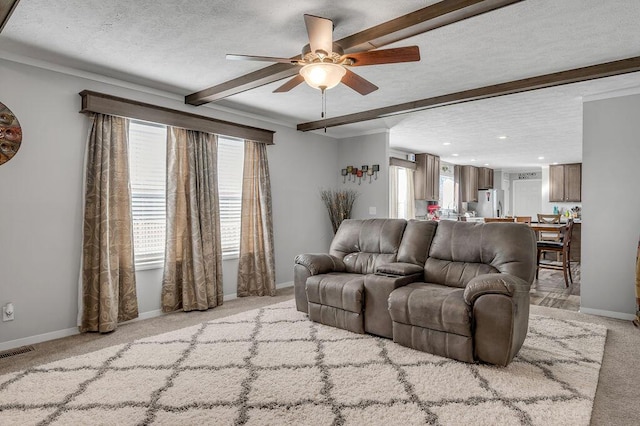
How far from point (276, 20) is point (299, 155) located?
10.9 feet

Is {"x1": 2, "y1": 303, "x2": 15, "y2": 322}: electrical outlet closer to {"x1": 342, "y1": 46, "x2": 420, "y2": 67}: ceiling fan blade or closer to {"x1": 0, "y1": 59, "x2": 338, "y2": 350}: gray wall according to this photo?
{"x1": 0, "y1": 59, "x2": 338, "y2": 350}: gray wall

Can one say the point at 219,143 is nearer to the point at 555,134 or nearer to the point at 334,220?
the point at 334,220

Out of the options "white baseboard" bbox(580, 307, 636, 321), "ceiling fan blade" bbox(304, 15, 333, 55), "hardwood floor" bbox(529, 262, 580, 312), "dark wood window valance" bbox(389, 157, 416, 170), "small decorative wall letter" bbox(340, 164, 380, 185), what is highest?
"ceiling fan blade" bbox(304, 15, 333, 55)

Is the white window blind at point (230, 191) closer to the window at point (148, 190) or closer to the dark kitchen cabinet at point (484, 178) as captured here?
the window at point (148, 190)

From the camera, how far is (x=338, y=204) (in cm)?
629

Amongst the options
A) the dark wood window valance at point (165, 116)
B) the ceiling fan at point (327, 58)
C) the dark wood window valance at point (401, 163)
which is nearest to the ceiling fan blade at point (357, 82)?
the ceiling fan at point (327, 58)

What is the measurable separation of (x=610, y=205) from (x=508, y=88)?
170 cm

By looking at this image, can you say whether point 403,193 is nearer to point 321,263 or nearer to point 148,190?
point 321,263

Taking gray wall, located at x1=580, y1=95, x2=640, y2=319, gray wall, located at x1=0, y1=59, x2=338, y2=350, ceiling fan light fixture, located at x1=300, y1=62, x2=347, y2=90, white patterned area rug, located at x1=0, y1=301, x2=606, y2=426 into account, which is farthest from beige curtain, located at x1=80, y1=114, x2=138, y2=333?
→ gray wall, located at x1=580, y1=95, x2=640, y2=319

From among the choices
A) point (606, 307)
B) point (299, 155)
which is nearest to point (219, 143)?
point (299, 155)

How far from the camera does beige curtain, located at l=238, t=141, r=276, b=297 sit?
16.7 ft

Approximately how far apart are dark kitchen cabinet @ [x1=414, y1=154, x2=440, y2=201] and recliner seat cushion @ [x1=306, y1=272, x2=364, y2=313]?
4.70m

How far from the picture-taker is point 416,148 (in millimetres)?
7730

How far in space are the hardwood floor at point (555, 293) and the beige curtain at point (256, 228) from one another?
133 inches
